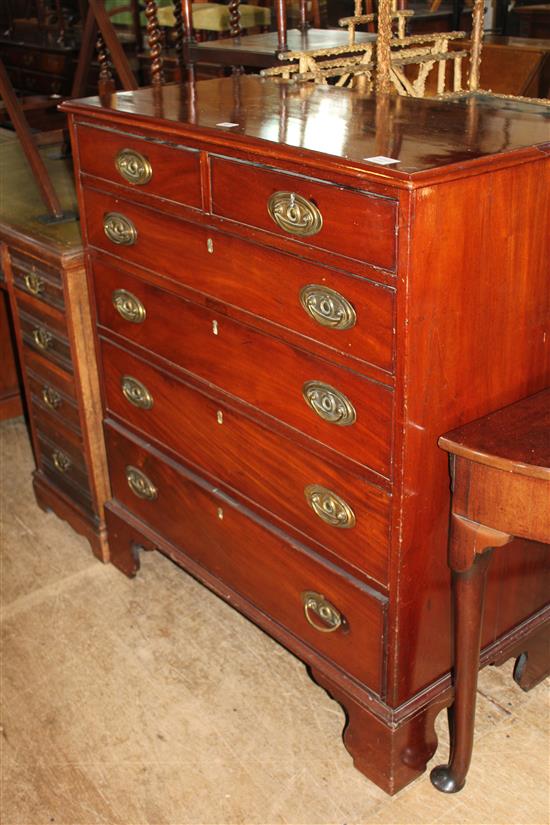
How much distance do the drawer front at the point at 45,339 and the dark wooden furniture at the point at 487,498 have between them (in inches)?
52.7

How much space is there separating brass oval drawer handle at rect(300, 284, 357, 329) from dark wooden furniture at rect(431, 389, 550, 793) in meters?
0.27

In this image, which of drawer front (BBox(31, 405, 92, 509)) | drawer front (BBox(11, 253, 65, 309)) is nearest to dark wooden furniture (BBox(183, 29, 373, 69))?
drawer front (BBox(11, 253, 65, 309))

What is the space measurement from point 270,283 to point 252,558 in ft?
2.36

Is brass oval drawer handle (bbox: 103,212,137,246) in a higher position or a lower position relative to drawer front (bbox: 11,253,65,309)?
higher

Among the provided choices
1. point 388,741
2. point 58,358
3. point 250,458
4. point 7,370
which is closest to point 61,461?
point 58,358

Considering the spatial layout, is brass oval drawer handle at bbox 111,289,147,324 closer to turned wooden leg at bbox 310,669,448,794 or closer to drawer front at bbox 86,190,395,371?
drawer front at bbox 86,190,395,371

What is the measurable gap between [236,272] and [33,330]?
3.54 ft

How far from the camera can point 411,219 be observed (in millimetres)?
1445

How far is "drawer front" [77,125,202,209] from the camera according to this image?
6.25 ft

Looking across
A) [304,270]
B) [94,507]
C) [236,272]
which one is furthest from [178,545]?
[304,270]

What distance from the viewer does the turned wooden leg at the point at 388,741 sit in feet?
6.39

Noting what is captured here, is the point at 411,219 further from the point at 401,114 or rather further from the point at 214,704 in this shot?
the point at 214,704

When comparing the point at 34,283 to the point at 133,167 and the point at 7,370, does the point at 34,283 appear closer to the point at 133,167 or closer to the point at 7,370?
the point at 133,167

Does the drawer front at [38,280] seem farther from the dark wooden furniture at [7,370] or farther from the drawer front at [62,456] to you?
the dark wooden furniture at [7,370]
